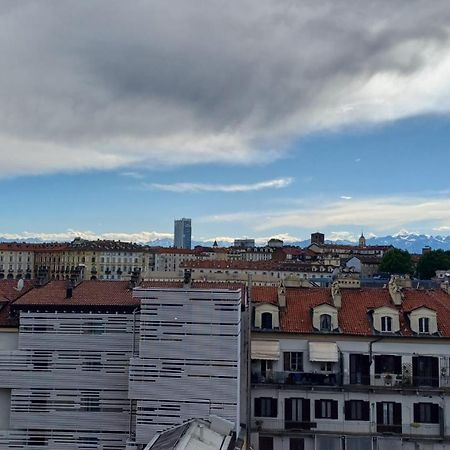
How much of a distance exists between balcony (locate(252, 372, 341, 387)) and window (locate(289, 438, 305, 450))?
9.40 feet

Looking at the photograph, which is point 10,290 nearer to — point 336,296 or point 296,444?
point 296,444

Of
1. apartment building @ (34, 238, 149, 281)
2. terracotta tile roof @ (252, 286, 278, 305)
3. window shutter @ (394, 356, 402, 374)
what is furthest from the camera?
apartment building @ (34, 238, 149, 281)

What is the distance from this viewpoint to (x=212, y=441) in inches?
980

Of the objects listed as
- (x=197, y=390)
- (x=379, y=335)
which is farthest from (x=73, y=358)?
(x=379, y=335)

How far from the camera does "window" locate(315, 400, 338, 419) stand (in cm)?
3069

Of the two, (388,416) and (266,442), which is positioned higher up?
(388,416)

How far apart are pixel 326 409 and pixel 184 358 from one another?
846 cm

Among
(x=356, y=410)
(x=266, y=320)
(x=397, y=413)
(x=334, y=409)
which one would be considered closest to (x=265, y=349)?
(x=266, y=320)

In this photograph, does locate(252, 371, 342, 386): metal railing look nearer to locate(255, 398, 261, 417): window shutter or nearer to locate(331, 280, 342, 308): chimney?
locate(255, 398, 261, 417): window shutter

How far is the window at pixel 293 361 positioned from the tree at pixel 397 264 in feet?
354

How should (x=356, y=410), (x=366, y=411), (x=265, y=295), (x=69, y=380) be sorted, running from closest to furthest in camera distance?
(x=69, y=380) → (x=366, y=411) → (x=356, y=410) → (x=265, y=295)

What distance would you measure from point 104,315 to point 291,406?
10967mm

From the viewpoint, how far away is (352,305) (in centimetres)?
3362

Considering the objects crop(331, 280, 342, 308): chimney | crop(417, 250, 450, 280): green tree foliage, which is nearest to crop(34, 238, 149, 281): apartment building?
crop(417, 250, 450, 280): green tree foliage
